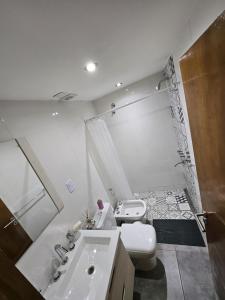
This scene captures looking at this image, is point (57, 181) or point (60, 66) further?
point (57, 181)

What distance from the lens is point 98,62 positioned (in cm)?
129

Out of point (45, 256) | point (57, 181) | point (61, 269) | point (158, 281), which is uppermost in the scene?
point (57, 181)

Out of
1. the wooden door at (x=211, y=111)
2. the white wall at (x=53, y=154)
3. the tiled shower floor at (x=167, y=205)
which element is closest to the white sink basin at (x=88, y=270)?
the white wall at (x=53, y=154)

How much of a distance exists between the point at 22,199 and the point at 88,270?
2.83 feet

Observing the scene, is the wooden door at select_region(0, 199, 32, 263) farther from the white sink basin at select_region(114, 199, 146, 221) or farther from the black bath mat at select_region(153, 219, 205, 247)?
the black bath mat at select_region(153, 219, 205, 247)

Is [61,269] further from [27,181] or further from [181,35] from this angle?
[181,35]

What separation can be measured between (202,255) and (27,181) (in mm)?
2202

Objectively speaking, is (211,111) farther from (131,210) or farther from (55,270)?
(131,210)

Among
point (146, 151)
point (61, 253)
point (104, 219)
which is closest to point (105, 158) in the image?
point (146, 151)

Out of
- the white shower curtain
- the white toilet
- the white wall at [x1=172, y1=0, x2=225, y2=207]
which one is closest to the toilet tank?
the white toilet

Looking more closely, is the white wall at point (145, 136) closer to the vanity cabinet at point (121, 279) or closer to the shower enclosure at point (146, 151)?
the shower enclosure at point (146, 151)

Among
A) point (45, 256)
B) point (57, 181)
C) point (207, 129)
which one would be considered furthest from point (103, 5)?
point (45, 256)

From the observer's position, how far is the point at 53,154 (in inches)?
66.4

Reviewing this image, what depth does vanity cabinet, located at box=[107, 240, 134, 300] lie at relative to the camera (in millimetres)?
1157
